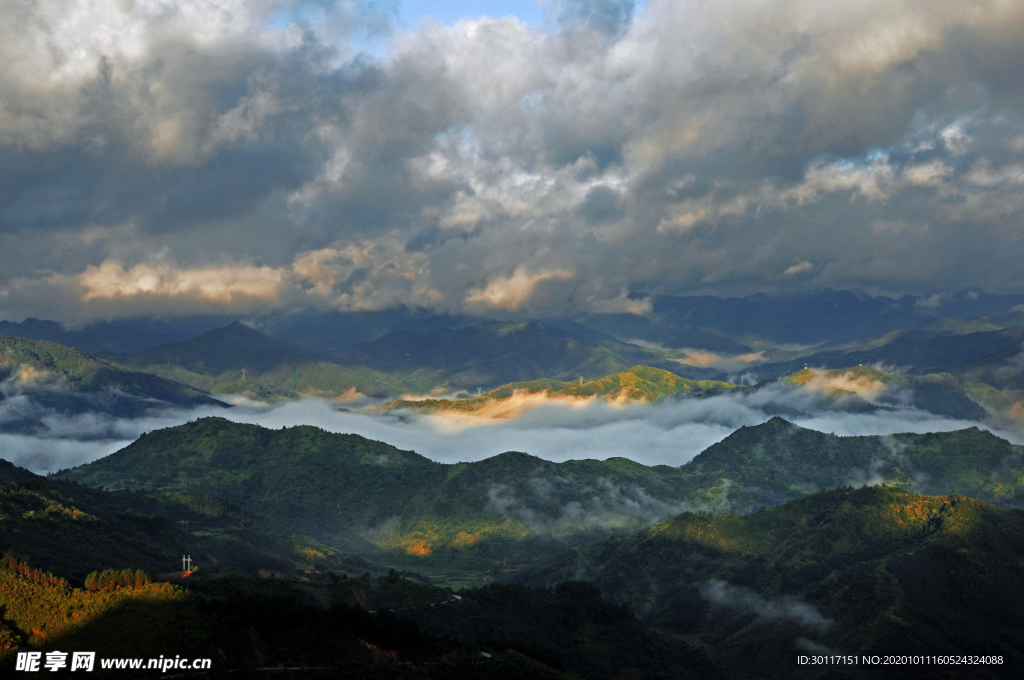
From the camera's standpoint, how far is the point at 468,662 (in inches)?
5930

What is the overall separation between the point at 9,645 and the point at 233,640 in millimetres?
34836

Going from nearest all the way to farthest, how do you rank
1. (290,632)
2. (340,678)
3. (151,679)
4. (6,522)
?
(151,679) → (340,678) → (290,632) → (6,522)

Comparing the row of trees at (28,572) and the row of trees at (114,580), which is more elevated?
the row of trees at (28,572)

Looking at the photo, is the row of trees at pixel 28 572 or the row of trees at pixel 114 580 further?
the row of trees at pixel 114 580

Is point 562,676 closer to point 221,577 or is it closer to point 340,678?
point 340,678

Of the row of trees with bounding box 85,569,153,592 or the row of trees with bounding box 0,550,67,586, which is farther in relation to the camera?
the row of trees with bounding box 85,569,153,592

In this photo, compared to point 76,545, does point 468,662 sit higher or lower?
lower

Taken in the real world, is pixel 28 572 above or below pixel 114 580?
above

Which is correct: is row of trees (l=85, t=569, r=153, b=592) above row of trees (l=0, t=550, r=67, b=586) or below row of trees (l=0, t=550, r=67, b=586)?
below

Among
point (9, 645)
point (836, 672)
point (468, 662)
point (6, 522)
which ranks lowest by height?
point (836, 672)

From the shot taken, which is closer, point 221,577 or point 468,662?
point 468,662

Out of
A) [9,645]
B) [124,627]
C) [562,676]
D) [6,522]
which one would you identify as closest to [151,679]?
[124,627]

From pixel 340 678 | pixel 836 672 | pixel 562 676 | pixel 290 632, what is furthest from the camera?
pixel 836 672

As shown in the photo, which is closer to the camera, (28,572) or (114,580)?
(28,572)
